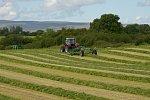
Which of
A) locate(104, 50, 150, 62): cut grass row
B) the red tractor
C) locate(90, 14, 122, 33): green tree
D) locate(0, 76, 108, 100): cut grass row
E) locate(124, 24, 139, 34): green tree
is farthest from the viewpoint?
locate(124, 24, 139, 34): green tree

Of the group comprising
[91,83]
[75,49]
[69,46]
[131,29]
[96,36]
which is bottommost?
[91,83]

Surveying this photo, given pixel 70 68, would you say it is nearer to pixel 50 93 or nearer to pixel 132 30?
pixel 50 93

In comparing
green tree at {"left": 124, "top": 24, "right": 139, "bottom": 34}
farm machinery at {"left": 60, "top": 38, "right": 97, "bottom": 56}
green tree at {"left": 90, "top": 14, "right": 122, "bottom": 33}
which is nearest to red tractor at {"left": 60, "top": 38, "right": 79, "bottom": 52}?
farm machinery at {"left": 60, "top": 38, "right": 97, "bottom": 56}

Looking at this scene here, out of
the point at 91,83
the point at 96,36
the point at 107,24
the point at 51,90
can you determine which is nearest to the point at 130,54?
the point at 91,83

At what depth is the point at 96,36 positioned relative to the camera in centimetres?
6919

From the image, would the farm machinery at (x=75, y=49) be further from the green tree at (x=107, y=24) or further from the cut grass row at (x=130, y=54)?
the green tree at (x=107, y=24)

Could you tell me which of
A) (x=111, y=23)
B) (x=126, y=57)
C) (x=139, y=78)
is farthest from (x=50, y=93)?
(x=111, y=23)

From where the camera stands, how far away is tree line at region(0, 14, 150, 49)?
219 feet

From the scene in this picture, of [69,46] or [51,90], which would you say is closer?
[51,90]

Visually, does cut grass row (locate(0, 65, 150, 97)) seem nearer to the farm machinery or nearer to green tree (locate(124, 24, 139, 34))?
the farm machinery

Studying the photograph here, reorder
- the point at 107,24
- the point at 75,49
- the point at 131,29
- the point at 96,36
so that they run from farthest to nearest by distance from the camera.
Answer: the point at 131,29, the point at 107,24, the point at 96,36, the point at 75,49

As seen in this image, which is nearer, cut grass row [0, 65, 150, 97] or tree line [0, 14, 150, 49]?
cut grass row [0, 65, 150, 97]

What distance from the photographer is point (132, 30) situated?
341ft

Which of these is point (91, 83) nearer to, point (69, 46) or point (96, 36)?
point (69, 46)
